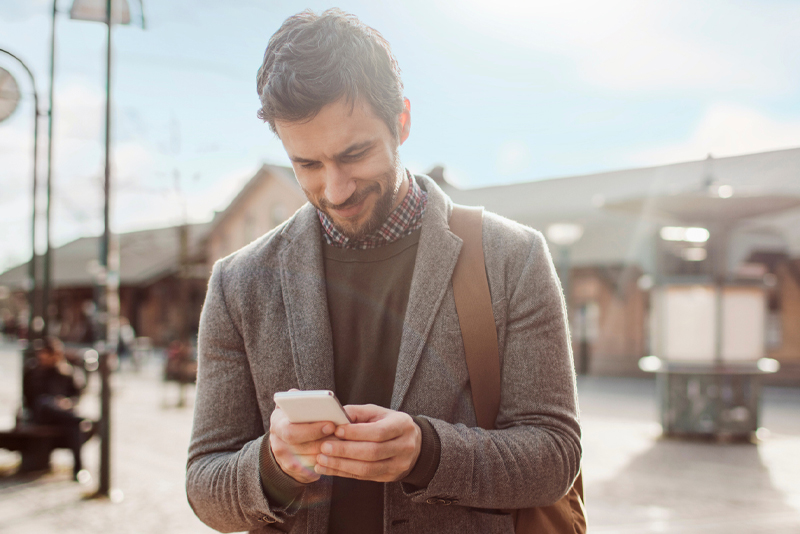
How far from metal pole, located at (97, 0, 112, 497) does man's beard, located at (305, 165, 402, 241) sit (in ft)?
19.6

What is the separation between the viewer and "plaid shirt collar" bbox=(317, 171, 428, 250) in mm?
1831

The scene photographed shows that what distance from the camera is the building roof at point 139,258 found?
35094 mm

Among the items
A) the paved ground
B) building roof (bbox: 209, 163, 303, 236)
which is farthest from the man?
building roof (bbox: 209, 163, 303, 236)

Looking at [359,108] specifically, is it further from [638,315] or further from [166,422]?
[638,315]

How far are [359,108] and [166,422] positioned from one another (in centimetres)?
1146

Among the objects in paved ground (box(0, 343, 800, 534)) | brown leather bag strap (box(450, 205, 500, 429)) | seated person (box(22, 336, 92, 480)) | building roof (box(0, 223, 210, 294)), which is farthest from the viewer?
building roof (box(0, 223, 210, 294))

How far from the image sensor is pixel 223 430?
1.73m

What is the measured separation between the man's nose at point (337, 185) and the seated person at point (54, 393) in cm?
710

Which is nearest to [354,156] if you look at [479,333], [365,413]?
[479,333]

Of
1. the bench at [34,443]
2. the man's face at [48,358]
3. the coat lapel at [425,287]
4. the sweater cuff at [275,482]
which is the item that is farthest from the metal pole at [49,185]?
the sweater cuff at [275,482]

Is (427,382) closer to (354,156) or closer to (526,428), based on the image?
(526,428)

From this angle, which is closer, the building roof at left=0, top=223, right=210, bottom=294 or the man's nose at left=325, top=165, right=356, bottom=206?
the man's nose at left=325, top=165, right=356, bottom=206

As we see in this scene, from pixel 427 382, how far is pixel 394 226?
1.42 feet

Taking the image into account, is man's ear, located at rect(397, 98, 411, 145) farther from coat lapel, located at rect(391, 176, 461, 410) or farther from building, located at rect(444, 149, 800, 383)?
building, located at rect(444, 149, 800, 383)
